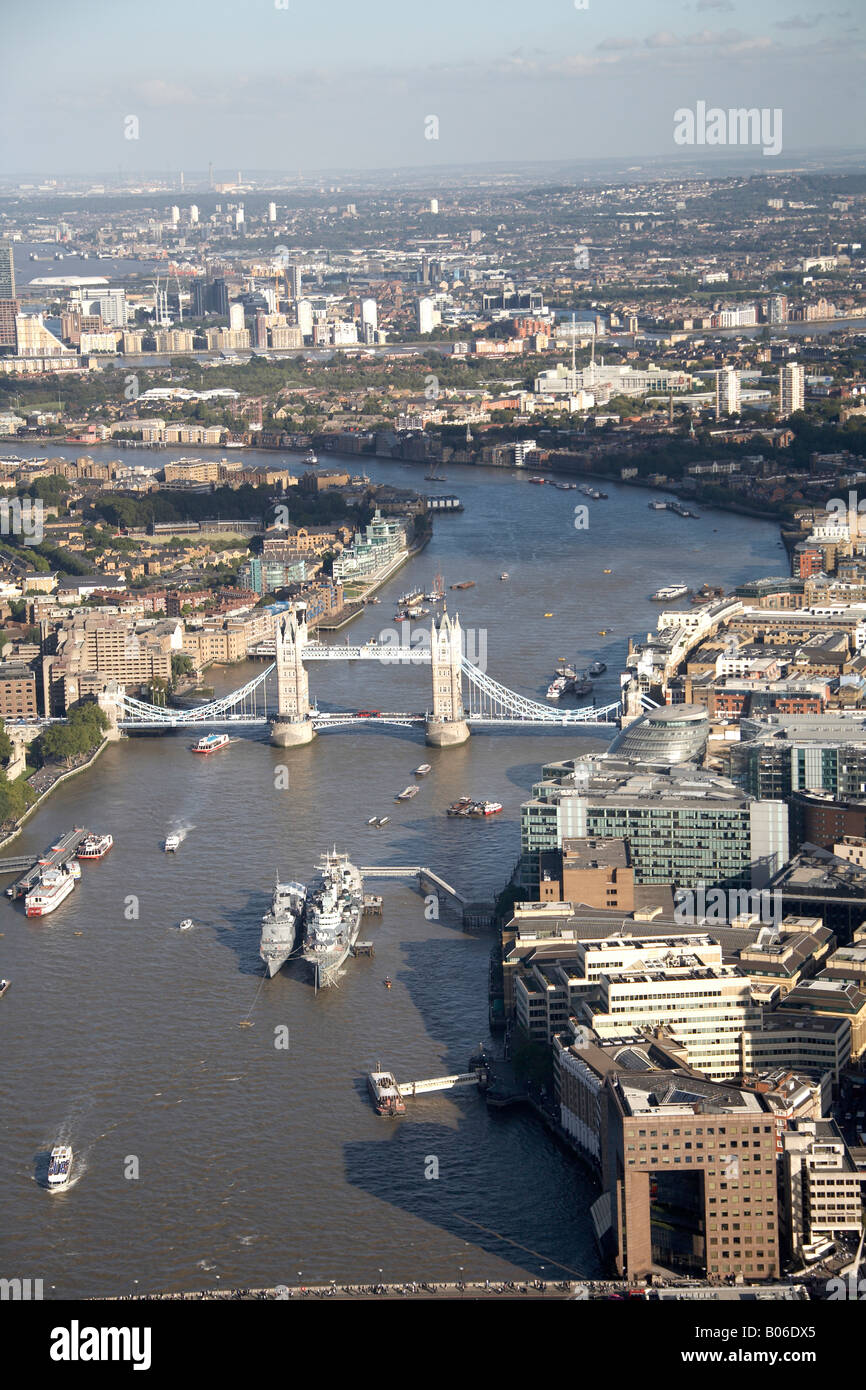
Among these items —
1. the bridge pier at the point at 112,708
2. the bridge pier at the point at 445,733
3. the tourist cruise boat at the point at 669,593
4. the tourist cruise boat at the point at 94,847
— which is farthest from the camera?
the tourist cruise boat at the point at 669,593

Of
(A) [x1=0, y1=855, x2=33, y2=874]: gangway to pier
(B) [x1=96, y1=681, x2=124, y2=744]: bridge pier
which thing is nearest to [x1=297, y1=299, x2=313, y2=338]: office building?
(B) [x1=96, y1=681, x2=124, y2=744]: bridge pier

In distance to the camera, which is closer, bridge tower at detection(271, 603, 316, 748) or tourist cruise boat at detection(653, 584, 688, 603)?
bridge tower at detection(271, 603, 316, 748)

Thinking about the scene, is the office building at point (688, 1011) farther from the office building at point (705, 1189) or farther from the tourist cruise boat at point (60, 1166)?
the tourist cruise boat at point (60, 1166)

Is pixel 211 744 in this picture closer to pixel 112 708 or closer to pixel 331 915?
pixel 112 708

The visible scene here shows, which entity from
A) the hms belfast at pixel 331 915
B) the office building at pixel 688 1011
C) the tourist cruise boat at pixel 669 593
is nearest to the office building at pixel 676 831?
the hms belfast at pixel 331 915

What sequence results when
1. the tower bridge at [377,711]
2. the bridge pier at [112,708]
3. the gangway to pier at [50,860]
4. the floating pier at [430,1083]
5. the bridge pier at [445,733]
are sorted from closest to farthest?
the floating pier at [430,1083], the gangway to pier at [50,860], the bridge pier at [445,733], the tower bridge at [377,711], the bridge pier at [112,708]

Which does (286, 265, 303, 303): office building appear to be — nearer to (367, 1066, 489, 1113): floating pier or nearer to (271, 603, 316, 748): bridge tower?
→ (271, 603, 316, 748): bridge tower
